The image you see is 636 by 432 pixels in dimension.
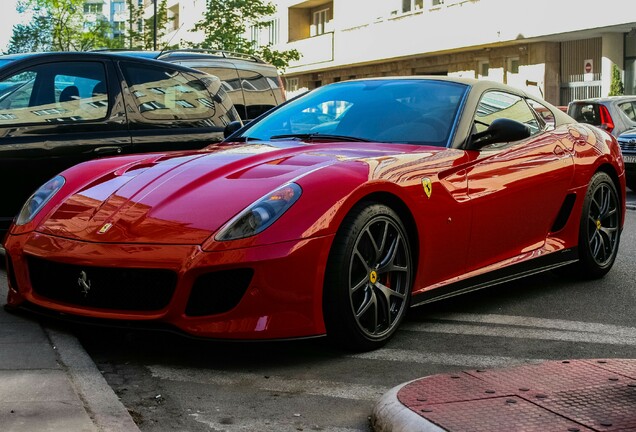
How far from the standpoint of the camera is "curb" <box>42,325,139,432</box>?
3771mm

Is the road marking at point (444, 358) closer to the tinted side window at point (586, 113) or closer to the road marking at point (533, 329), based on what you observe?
the road marking at point (533, 329)

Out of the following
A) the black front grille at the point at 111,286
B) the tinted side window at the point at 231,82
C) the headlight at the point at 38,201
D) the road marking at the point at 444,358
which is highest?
the tinted side window at the point at 231,82

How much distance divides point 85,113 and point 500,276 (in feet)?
11.0

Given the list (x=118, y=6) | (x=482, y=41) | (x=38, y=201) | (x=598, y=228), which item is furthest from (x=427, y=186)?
(x=118, y=6)

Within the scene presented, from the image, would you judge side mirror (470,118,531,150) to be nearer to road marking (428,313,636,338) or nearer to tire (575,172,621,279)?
road marking (428,313,636,338)

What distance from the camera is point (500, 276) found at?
20.2 ft

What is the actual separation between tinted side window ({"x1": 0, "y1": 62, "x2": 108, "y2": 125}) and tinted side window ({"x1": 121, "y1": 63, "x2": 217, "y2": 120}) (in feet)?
0.92

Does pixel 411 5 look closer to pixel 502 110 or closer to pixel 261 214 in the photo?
pixel 502 110

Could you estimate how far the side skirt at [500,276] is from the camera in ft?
18.4

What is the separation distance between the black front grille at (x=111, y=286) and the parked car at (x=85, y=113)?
253cm

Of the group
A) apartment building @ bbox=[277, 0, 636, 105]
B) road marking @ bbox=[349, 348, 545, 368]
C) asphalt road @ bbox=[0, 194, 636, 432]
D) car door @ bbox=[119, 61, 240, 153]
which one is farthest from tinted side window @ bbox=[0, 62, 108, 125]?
apartment building @ bbox=[277, 0, 636, 105]

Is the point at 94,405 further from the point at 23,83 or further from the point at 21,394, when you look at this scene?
the point at 23,83

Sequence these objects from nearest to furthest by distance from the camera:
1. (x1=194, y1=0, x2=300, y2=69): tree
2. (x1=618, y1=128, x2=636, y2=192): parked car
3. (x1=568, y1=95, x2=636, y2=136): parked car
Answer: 1. (x1=618, y1=128, x2=636, y2=192): parked car
2. (x1=568, y1=95, x2=636, y2=136): parked car
3. (x1=194, y1=0, x2=300, y2=69): tree

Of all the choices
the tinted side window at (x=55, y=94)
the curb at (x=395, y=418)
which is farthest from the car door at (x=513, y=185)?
the tinted side window at (x=55, y=94)
